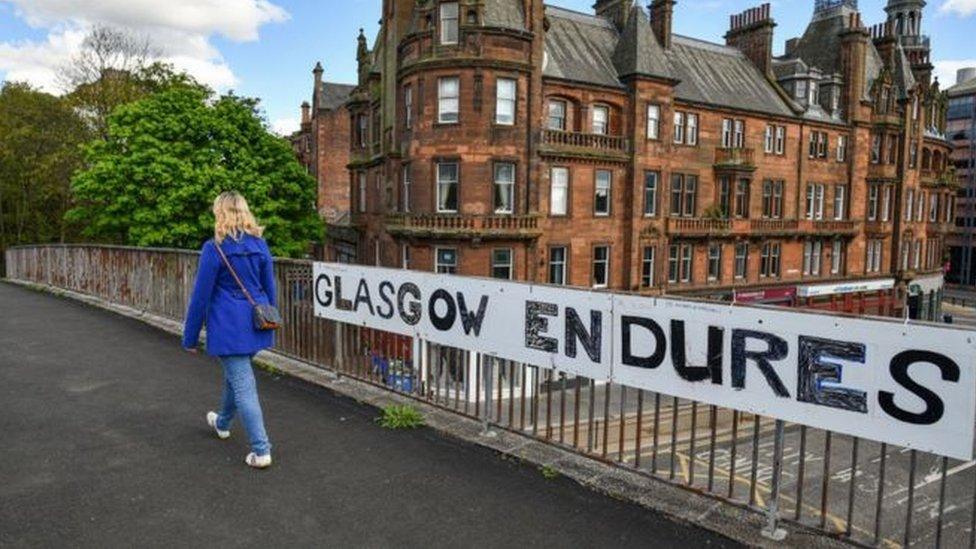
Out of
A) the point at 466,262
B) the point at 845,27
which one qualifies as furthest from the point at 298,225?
the point at 845,27

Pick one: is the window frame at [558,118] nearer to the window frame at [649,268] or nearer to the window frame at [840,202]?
the window frame at [649,268]

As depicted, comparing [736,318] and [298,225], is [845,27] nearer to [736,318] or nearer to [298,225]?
[298,225]

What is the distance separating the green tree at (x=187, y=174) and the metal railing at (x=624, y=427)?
467cm

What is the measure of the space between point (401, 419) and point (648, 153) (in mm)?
27974

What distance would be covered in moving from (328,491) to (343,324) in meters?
3.64

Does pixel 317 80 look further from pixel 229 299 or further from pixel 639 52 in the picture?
pixel 229 299

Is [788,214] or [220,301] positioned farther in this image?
[788,214]

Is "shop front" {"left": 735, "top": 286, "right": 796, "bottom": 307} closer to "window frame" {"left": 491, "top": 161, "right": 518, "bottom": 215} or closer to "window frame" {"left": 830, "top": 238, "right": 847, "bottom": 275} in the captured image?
"window frame" {"left": 830, "top": 238, "right": 847, "bottom": 275}

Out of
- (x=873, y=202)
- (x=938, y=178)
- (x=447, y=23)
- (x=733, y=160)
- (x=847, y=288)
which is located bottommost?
(x=847, y=288)

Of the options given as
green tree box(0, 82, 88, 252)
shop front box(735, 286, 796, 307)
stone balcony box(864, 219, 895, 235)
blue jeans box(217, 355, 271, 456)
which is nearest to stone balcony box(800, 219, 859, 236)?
stone balcony box(864, 219, 895, 235)

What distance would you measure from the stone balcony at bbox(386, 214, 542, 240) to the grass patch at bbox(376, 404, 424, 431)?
20.0 metres

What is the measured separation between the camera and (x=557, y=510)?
4711 millimetres

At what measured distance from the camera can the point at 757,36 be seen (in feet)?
136

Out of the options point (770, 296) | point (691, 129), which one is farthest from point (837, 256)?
point (691, 129)
